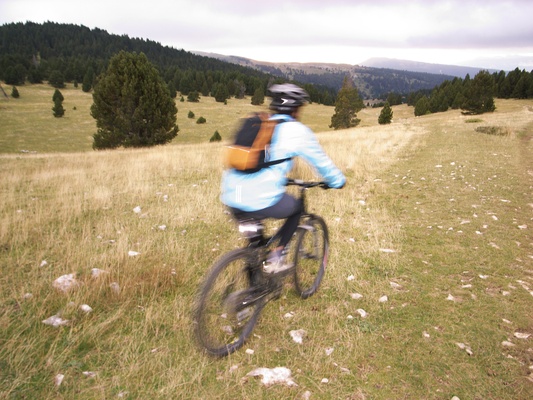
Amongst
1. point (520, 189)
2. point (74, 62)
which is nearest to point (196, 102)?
point (74, 62)

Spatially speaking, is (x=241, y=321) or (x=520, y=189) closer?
(x=241, y=321)

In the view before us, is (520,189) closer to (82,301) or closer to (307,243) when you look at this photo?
(307,243)

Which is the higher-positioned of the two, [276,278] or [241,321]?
[276,278]

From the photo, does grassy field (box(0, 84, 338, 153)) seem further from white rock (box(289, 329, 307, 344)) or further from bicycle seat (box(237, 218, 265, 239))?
white rock (box(289, 329, 307, 344))

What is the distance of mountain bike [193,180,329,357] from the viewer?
9.98 feet

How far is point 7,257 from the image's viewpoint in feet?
16.0

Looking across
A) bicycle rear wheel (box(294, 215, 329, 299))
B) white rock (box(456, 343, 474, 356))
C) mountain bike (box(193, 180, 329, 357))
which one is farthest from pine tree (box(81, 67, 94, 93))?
white rock (box(456, 343, 474, 356))

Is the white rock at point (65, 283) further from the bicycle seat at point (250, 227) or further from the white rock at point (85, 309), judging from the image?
the bicycle seat at point (250, 227)

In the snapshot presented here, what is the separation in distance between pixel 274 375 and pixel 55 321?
8.47 ft

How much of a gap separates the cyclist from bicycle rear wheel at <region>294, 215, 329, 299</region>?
87cm

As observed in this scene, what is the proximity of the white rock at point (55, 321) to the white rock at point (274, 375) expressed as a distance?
222 centimetres

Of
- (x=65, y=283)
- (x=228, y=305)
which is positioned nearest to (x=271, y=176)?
(x=228, y=305)

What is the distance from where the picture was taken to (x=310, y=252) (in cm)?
446

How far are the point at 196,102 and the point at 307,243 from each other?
82016 mm
